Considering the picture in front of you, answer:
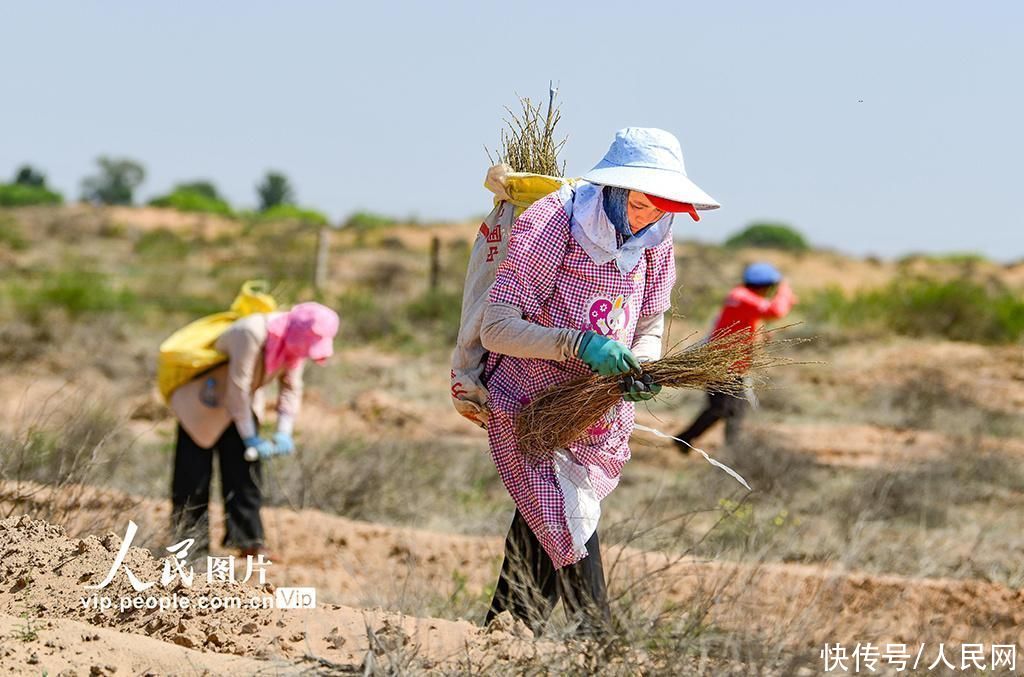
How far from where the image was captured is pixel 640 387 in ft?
12.6

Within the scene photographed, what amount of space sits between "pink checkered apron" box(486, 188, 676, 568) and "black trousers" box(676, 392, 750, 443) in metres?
5.79

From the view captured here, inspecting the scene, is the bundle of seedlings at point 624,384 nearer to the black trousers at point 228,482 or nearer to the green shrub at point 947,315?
the black trousers at point 228,482

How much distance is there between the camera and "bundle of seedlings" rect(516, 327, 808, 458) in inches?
154

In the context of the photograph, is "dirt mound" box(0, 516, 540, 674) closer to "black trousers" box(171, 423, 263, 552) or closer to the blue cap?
"black trousers" box(171, 423, 263, 552)

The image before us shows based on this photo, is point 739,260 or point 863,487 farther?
point 739,260

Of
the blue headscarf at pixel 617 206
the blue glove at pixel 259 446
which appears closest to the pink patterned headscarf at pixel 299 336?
the blue glove at pixel 259 446

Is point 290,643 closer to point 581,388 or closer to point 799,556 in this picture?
point 581,388

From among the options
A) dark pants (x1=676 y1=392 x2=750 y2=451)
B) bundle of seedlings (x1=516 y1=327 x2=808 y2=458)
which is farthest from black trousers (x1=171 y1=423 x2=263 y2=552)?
dark pants (x1=676 y1=392 x2=750 y2=451)

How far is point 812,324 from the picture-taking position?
20.2 metres

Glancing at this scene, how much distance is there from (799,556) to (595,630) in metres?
3.87

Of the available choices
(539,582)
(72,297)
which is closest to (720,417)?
(539,582)

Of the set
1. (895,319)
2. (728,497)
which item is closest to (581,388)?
(728,497)

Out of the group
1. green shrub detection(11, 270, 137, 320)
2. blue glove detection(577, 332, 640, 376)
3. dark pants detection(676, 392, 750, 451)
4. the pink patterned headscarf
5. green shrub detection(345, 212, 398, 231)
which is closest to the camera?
blue glove detection(577, 332, 640, 376)

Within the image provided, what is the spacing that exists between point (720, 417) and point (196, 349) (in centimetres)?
489
